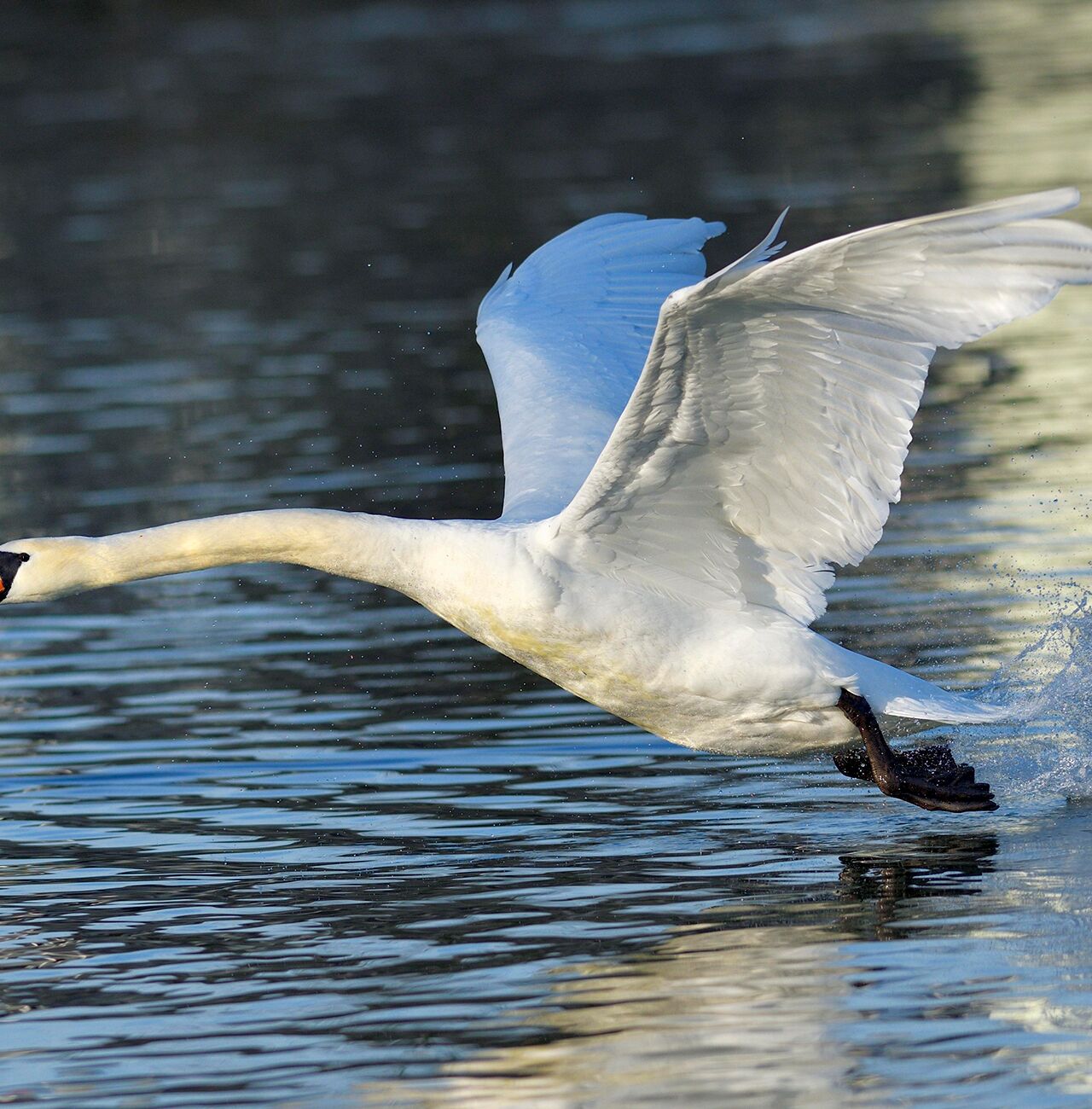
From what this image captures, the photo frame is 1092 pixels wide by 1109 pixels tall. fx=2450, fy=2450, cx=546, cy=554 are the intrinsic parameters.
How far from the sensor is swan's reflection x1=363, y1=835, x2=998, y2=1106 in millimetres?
6859

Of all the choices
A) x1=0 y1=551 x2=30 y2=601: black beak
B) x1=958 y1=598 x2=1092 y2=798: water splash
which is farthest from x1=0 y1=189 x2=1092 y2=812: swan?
x1=958 y1=598 x2=1092 y2=798: water splash

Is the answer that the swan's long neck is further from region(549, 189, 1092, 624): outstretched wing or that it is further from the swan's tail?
the swan's tail

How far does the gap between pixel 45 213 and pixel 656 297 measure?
22870 mm

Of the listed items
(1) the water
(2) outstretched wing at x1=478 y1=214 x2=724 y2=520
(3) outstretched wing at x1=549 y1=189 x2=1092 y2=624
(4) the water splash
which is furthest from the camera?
(2) outstretched wing at x1=478 y1=214 x2=724 y2=520

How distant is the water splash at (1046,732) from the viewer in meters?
9.99

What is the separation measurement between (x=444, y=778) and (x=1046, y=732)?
2.62 m

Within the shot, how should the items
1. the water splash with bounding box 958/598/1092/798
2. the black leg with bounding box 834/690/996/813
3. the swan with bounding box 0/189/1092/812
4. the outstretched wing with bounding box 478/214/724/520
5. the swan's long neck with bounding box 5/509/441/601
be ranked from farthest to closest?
the outstretched wing with bounding box 478/214/724/520 < the water splash with bounding box 958/598/1092/798 < the black leg with bounding box 834/690/996/813 < the swan's long neck with bounding box 5/509/441/601 < the swan with bounding box 0/189/1092/812

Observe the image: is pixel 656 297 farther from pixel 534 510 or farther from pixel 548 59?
pixel 548 59

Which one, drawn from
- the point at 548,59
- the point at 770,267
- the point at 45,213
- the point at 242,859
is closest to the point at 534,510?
the point at 242,859

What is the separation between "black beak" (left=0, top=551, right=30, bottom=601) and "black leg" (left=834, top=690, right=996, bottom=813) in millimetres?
3184

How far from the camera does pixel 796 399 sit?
8672 millimetres

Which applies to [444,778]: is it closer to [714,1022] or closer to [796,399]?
[796,399]

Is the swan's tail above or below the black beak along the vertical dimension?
below

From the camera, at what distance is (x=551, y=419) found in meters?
11.0
